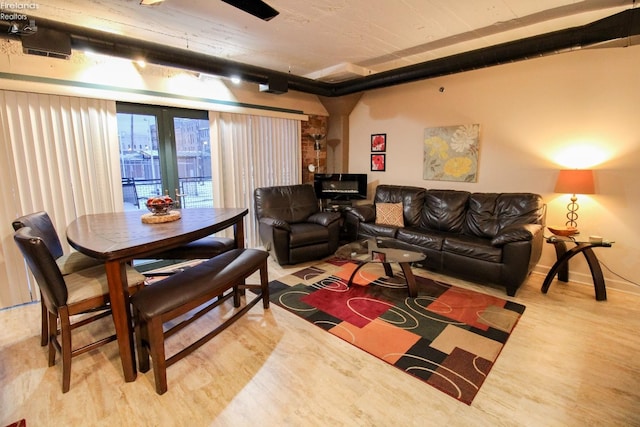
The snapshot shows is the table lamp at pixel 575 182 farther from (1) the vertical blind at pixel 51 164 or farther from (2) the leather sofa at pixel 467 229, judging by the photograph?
(1) the vertical blind at pixel 51 164

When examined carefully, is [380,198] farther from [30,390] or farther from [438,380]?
[30,390]

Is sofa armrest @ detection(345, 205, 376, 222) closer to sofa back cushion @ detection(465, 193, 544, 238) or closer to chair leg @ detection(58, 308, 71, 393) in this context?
sofa back cushion @ detection(465, 193, 544, 238)

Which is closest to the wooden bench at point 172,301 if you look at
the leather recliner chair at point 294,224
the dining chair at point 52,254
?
the dining chair at point 52,254

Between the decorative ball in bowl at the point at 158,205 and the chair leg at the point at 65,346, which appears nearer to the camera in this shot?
the chair leg at the point at 65,346

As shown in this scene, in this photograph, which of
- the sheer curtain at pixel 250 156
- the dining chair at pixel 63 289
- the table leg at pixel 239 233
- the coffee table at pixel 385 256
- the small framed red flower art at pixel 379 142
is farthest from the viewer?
the small framed red flower art at pixel 379 142

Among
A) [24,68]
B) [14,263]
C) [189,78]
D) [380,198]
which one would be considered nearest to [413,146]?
[380,198]

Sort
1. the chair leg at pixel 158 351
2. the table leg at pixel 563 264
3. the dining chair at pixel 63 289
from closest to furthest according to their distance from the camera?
the dining chair at pixel 63 289 < the chair leg at pixel 158 351 < the table leg at pixel 563 264

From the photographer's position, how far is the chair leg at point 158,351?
70.7 inches

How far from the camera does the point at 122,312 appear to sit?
6.08 feet

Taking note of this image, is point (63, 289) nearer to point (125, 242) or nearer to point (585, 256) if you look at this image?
point (125, 242)

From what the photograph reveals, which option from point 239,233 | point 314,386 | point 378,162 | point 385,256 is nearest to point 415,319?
point 385,256

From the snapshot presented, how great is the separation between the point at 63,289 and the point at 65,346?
36 cm

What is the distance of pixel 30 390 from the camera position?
6.23 ft

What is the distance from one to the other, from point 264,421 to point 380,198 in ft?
12.0
